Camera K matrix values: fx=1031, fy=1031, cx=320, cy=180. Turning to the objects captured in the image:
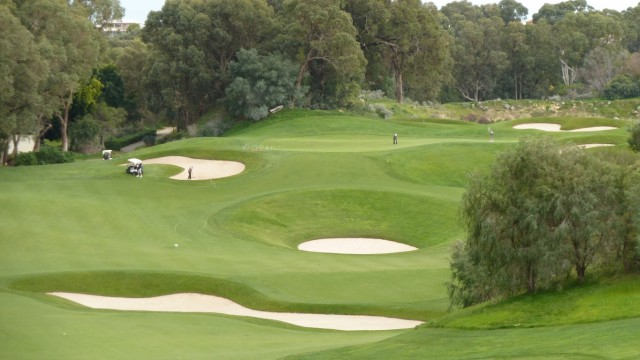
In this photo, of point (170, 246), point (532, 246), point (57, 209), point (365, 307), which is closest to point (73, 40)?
point (57, 209)

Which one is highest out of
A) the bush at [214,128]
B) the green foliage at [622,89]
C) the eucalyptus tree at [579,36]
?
the eucalyptus tree at [579,36]

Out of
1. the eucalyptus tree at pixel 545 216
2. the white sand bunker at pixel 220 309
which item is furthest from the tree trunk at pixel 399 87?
the eucalyptus tree at pixel 545 216

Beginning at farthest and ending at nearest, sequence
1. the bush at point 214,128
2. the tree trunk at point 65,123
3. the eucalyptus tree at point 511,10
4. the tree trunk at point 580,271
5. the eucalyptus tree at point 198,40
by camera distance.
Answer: the eucalyptus tree at point 511,10 < the eucalyptus tree at point 198,40 < the bush at point 214,128 < the tree trunk at point 65,123 < the tree trunk at point 580,271

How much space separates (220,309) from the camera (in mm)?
36250

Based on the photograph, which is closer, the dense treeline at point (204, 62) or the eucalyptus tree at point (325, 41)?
the dense treeline at point (204, 62)

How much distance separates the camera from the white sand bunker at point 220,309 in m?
33.6

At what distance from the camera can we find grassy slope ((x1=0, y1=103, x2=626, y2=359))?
2917cm

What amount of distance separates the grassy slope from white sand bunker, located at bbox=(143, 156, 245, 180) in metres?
0.80

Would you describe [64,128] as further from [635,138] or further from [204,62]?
[635,138]

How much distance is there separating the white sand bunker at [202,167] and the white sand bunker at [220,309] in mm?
24883

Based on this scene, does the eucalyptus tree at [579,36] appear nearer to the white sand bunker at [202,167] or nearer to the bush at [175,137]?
the bush at [175,137]

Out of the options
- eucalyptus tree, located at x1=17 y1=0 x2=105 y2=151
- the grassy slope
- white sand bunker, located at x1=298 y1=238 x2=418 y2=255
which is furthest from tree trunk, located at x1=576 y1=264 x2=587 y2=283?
Answer: eucalyptus tree, located at x1=17 y1=0 x2=105 y2=151

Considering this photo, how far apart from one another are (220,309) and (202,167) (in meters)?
29.8

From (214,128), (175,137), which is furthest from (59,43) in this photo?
(175,137)
